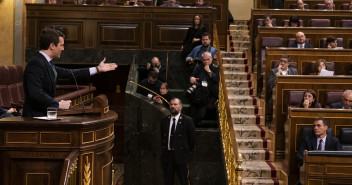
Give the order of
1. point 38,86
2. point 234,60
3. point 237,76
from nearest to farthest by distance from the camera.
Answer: point 38,86
point 237,76
point 234,60

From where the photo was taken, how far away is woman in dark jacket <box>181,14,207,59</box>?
297 inches

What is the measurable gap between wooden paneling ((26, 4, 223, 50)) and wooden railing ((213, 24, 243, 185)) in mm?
1647

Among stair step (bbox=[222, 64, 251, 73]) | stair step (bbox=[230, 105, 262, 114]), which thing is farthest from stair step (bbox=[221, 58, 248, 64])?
stair step (bbox=[230, 105, 262, 114])

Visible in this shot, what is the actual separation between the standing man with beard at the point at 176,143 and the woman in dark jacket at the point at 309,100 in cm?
121

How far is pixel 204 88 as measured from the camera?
6.50 m

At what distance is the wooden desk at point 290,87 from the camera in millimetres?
6004

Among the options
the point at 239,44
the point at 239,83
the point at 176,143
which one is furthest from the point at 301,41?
the point at 176,143

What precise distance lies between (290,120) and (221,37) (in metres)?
3.82

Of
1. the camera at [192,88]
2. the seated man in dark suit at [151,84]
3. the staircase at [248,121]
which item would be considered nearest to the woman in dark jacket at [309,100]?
the staircase at [248,121]

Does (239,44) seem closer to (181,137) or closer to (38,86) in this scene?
(181,137)

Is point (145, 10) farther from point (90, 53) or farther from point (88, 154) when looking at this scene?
point (88, 154)

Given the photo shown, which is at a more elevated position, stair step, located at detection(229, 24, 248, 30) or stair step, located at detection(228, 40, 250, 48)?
stair step, located at detection(229, 24, 248, 30)

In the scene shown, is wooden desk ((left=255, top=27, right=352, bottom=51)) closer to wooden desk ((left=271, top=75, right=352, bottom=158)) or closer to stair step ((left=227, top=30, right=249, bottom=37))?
stair step ((left=227, top=30, right=249, bottom=37))

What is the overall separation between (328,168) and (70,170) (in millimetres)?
2461
